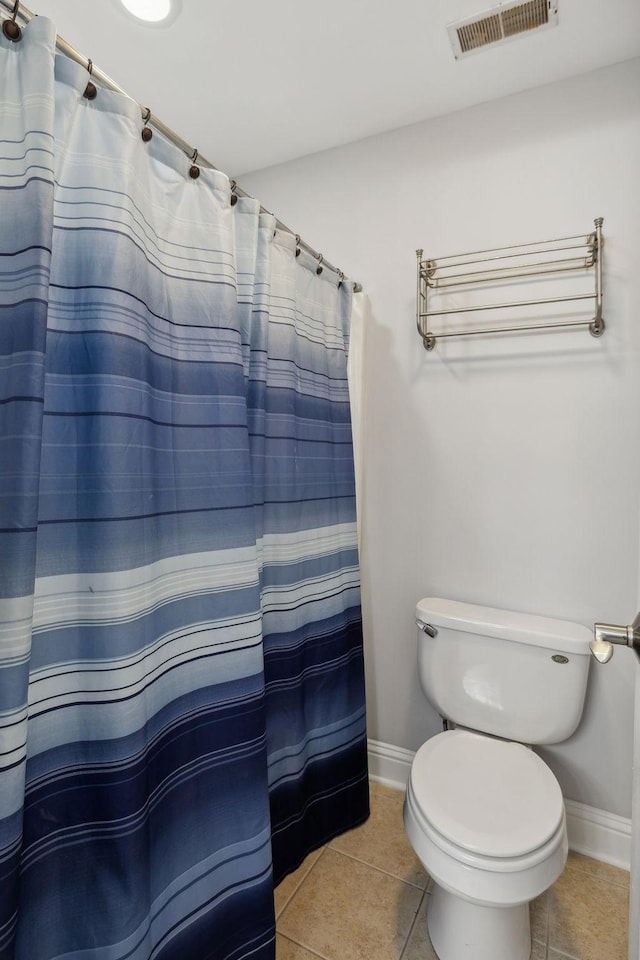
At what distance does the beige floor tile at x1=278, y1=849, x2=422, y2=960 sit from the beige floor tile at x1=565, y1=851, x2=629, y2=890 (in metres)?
0.54

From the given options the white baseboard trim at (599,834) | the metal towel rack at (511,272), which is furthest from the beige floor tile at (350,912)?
the metal towel rack at (511,272)

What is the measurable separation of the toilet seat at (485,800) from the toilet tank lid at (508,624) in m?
0.31

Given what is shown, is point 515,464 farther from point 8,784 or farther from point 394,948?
point 8,784

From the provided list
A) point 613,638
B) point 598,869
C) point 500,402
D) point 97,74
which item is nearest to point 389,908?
point 598,869

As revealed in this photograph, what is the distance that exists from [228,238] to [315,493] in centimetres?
78

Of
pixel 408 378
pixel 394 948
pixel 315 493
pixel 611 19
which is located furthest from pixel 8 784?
pixel 611 19

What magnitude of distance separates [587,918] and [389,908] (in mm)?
558

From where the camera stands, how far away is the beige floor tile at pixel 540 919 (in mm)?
1295

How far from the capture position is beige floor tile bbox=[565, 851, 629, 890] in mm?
1470

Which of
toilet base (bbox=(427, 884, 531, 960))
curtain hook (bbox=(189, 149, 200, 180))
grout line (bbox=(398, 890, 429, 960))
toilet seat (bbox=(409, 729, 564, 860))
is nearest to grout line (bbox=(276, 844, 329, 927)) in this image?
grout line (bbox=(398, 890, 429, 960))

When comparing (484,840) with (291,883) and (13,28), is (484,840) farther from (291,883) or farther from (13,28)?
(13,28)

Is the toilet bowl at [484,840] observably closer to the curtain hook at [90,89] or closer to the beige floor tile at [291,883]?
the beige floor tile at [291,883]

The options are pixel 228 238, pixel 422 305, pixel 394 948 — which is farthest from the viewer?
pixel 422 305

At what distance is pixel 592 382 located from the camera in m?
1.52
